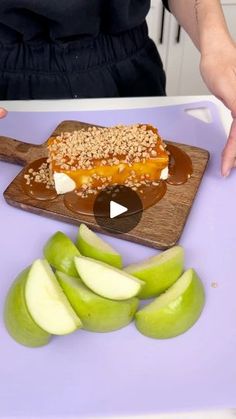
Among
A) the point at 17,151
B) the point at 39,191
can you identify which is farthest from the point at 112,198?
the point at 17,151

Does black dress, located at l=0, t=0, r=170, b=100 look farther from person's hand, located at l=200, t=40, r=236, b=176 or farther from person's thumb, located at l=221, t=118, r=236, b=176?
person's thumb, located at l=221, t=118, r=236, b=176

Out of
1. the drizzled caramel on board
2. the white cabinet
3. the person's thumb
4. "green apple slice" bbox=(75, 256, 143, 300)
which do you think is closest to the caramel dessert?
the drizzled caramel on board

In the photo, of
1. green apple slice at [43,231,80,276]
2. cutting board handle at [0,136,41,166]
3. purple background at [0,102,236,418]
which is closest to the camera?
purple background at [0,102,236,418]

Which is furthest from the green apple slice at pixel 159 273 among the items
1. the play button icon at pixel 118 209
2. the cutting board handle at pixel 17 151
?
the cutting board handle at pixel 17 151

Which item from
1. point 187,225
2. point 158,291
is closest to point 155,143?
point 187,225

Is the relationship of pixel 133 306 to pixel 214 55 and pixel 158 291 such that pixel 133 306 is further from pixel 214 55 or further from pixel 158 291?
pixel 214 55

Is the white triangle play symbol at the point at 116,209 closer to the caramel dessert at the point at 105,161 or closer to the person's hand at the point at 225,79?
the caramel dessert at the point at 105,161

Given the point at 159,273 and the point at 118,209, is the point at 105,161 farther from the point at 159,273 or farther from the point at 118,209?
the point at 159,273
